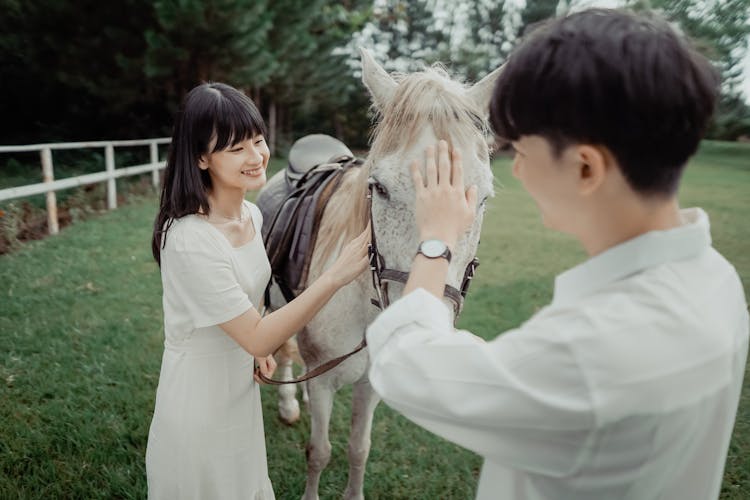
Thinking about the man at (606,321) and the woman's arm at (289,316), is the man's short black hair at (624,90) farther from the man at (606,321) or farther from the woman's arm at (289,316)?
the woman's arm at (289,316)

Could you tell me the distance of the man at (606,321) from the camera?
0.68 m

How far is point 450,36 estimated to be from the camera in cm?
3978

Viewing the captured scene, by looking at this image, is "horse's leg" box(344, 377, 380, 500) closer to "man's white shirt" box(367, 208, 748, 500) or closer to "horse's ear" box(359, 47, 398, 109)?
"horse's ear" box(359, 47, 398, 109)

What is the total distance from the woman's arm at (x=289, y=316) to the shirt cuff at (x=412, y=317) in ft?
2.07

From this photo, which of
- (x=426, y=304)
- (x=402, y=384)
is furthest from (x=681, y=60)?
(x=402, y=384)

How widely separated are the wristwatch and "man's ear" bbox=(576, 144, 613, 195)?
30 cm

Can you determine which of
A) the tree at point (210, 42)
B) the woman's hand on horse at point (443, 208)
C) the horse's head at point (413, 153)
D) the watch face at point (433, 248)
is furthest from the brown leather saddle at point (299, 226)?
the tree at point (210, 42)

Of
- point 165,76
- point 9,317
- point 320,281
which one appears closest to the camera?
point 320,281

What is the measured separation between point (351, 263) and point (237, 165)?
0.52 m

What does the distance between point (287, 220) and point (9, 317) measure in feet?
11.0

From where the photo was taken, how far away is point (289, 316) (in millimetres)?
1528

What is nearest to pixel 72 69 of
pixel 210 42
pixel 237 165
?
pixel 210 42

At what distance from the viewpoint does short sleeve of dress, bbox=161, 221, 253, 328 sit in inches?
59.4

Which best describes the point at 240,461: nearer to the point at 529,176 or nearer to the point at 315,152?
the point at 529,176
